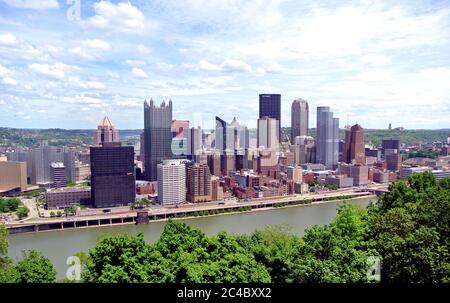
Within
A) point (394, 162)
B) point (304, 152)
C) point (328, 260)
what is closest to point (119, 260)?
point (328, 260)

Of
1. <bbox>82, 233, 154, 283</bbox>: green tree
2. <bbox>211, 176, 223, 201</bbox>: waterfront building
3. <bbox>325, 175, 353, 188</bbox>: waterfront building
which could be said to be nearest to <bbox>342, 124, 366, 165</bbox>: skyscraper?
<bbox>325, 175, 353, 188</bbox>: waterfront building

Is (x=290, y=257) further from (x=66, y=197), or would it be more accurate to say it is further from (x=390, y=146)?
(x=390, y=146)

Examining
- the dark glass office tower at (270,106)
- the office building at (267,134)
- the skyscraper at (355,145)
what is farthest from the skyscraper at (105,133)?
the skyscraper at (355,145)

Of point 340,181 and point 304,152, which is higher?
point 304,152

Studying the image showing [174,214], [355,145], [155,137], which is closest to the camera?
[174,214]

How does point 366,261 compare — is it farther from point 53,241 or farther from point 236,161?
point 236,161

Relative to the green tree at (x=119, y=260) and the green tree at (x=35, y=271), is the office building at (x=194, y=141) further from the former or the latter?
the green tree at (x=119, y=260)
